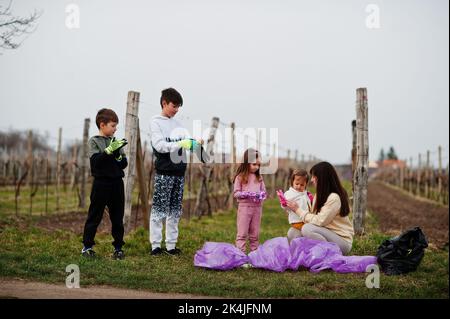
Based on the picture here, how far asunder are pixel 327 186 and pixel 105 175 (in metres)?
2.35

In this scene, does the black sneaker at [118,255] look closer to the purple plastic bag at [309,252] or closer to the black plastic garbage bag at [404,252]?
the purple plastic bag at [309,252]

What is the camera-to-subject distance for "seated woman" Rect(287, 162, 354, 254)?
5383mm

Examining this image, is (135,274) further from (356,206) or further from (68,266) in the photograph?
(356,206)

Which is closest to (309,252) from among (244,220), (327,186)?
(327,186)

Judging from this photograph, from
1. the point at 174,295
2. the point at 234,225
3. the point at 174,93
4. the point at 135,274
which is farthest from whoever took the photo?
the point at 234,225

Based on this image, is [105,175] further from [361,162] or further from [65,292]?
[361,162]

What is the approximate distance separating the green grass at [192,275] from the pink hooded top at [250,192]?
861 millimetres

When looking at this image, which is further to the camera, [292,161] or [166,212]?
[292,161]

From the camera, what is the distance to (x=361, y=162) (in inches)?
304

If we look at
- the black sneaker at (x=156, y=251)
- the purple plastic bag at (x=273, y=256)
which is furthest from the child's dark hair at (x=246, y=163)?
the black sneaker at (x=156, y=251)

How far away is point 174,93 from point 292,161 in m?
23.2

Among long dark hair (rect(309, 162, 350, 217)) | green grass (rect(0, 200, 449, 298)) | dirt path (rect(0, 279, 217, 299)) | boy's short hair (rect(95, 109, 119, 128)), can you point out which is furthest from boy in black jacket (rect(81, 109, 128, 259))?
long dark hair (rect(309, 162, 350, 217))

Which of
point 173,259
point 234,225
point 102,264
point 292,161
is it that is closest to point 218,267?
point 173,259
